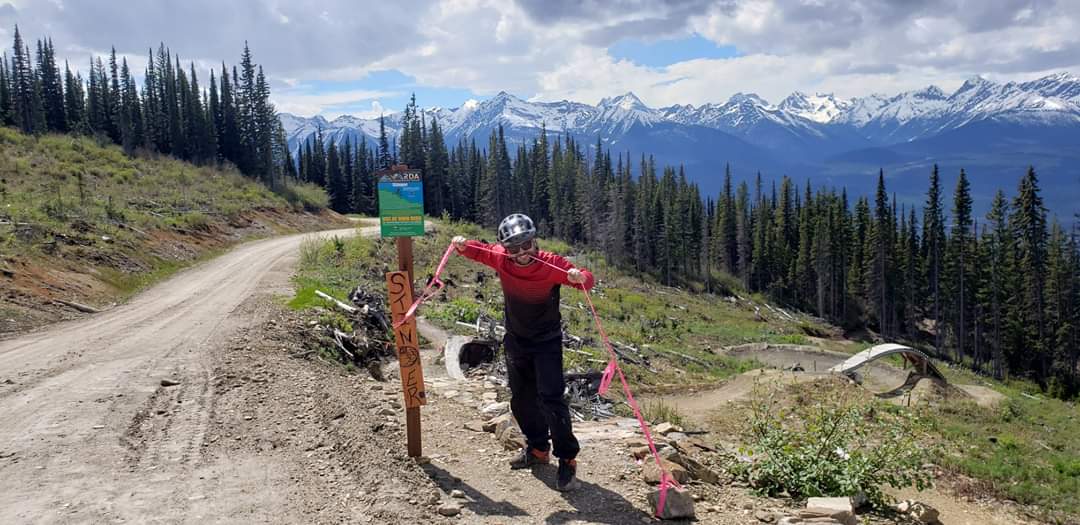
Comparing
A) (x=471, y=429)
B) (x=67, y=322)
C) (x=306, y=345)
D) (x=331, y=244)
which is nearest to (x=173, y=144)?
(x=331, y=244)

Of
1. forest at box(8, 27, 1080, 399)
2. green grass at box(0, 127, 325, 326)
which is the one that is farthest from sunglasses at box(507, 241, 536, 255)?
forest at box(8, 27, 1080, 399)

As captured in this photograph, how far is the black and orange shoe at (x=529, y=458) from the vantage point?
7.01 metres

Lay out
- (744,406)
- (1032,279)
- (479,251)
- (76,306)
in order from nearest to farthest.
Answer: (479,251)
(744,406)
(76,306)
(1032,279)

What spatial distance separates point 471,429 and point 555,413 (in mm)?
2487

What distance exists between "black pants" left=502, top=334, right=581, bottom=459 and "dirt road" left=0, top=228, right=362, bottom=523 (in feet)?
8.05

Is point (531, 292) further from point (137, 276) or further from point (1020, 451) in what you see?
point (137, 276)

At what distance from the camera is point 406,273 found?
22.3ft

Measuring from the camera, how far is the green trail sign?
7.06 meters

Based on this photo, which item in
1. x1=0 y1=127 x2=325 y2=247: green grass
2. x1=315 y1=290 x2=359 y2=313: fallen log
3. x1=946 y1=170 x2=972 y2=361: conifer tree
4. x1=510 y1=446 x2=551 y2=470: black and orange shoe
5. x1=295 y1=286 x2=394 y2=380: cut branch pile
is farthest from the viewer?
x1=946 y1=170 x2=972 y2=361: conifer tree

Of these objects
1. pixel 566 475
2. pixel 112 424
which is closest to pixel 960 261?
pixel 566 475

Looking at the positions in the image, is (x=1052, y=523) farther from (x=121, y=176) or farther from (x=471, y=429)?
(x=121, y=176)

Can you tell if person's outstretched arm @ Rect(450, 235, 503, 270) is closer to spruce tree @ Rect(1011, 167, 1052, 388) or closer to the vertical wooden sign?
the vertical wooden sign

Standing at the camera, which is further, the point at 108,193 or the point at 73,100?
the point at 73,100

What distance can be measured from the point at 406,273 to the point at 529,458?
2319mm
